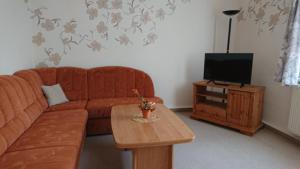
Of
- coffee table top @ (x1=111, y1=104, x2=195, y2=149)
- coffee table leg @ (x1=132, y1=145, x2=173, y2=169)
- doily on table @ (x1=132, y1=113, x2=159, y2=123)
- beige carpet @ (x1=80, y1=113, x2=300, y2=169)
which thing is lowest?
beige carpet @ (x1=80, y1=113, x2=300, y2=169)

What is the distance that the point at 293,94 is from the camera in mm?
2695

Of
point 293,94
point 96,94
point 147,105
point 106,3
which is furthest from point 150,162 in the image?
point 106,3

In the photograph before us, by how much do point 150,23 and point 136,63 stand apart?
29.0 inches

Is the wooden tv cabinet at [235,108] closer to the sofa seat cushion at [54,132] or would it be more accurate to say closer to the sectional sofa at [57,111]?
the sectional sofa at [57,111]

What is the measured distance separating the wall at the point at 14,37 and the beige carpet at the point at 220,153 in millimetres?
1408

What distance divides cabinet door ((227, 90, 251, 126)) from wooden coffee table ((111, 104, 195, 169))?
140cm

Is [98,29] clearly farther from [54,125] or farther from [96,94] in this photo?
[54,125]

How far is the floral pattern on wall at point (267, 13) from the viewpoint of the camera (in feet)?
9.81

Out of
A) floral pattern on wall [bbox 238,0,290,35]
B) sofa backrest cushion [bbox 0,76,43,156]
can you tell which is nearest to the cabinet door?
floral pattern on wall [bbox 238,0,290,35]

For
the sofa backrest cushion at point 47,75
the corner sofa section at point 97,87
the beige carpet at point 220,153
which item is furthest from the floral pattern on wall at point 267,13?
A: the sofa backrest cushion at point 47,75

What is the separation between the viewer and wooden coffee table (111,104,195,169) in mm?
1681

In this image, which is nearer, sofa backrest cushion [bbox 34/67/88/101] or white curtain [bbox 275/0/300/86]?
white curtain [bbox 275/0/300/86]

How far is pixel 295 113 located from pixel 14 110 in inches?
124

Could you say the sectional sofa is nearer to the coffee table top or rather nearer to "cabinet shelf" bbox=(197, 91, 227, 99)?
the coffee table top
